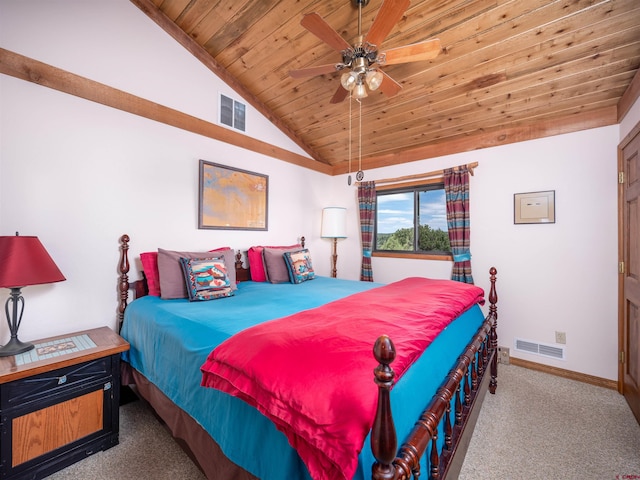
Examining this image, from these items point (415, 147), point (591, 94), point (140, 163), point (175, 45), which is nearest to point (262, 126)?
point (175, 45)

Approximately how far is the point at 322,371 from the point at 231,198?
2648mm

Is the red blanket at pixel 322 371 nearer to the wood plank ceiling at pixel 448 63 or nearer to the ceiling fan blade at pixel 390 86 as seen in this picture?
the ceiling fan blade at pixel 390 86

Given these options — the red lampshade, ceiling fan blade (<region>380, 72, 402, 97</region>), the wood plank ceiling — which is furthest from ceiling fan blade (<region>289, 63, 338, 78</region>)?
the red lampshade

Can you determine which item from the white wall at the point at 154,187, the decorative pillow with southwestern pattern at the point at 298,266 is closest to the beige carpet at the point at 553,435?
the white wall at the point at 154,187

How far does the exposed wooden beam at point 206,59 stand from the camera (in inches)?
103

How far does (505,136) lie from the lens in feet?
9.96

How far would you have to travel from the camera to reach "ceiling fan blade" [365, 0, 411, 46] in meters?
1.59

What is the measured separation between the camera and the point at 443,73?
2.60 meters

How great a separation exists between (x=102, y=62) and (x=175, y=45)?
76cm

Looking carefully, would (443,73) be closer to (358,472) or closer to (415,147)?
(415,147)

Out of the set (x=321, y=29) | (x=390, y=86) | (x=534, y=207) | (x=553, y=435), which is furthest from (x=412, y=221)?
(x=321, y=29)

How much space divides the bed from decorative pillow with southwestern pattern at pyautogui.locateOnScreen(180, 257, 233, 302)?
0.12 meters

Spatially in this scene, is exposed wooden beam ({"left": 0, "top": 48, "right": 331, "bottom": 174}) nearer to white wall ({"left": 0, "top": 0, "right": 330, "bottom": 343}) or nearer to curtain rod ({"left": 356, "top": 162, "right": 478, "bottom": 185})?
white wall ({"left": 0, "top": 0, "right": 330, "bottom": 343})

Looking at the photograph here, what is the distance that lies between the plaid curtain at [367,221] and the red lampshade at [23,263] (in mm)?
3250
